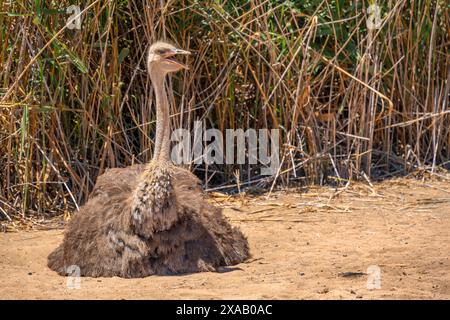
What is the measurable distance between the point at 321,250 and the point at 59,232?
1.94 metres

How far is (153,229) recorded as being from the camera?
5.80m

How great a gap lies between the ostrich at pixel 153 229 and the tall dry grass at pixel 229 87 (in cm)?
126

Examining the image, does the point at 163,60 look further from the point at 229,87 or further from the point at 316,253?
the point at 229,87

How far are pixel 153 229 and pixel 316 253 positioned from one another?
117cm

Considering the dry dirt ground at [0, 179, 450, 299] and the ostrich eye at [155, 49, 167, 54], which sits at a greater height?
the ostrich eye at [155, 49, 167, 54]

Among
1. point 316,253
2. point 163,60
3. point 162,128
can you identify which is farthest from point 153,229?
point 316,253

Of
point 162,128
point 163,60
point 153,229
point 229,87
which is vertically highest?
point 163,60

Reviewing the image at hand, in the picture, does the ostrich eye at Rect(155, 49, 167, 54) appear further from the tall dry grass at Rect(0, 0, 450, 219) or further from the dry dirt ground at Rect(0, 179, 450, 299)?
the dry dirt ground at Rect(0, 179, 450, 299)

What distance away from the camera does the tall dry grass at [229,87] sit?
7348 mm

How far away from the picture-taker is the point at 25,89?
7.38m

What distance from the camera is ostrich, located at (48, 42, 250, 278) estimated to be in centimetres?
581

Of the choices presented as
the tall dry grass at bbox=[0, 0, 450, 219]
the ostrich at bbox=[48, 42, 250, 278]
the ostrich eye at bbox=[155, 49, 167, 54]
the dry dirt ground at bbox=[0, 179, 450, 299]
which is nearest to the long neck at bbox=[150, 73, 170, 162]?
the ostrich at bbox=[48, 42, 250, 278]

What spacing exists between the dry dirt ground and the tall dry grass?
0.42 meters
